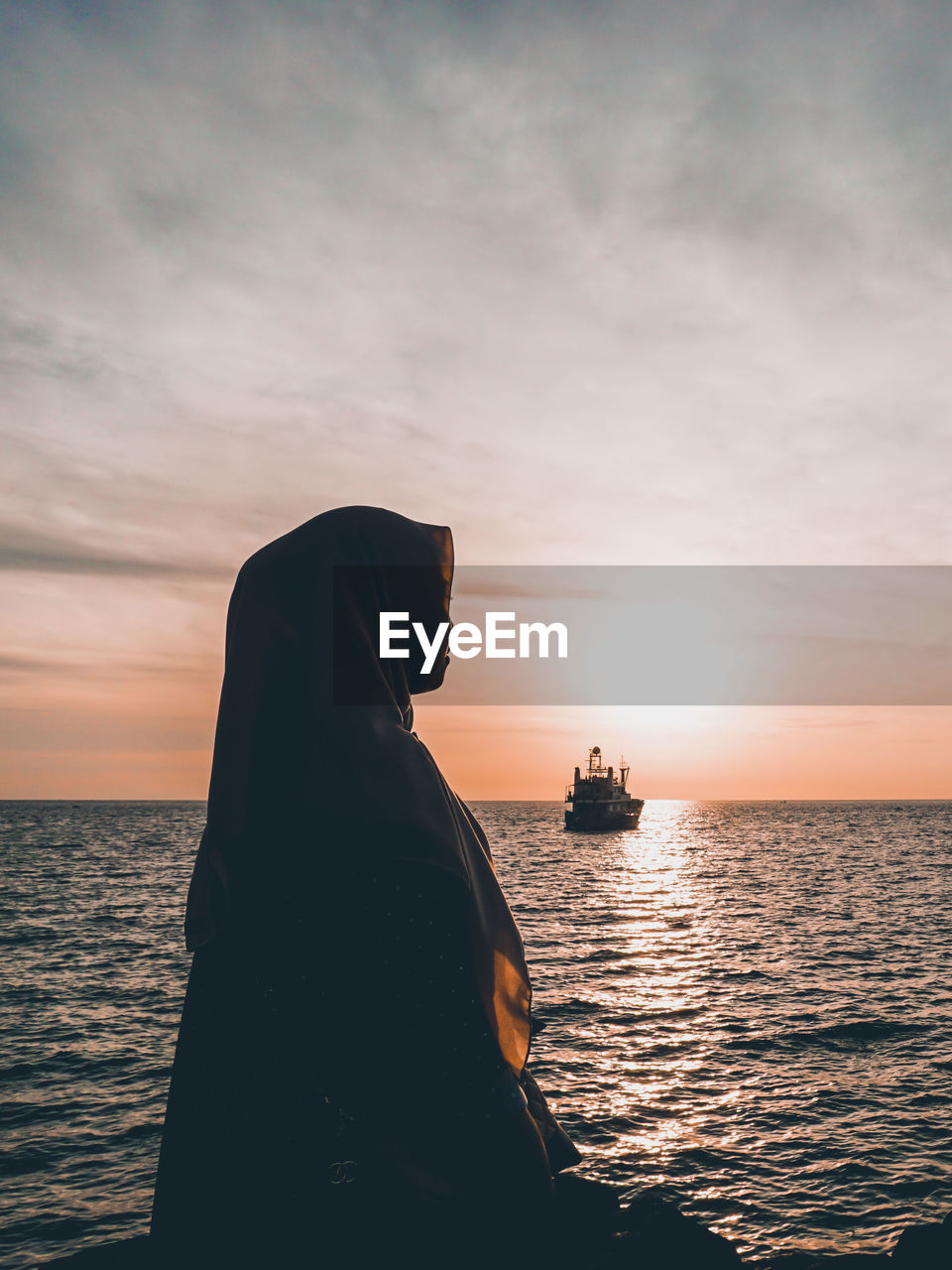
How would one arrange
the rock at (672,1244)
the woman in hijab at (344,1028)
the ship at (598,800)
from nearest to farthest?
the woman in hijab at (344,1028) → the rock at (672,1244) → the ship at (598,800)

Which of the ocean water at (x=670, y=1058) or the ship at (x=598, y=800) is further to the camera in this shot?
the ship at (x=598, y=800)

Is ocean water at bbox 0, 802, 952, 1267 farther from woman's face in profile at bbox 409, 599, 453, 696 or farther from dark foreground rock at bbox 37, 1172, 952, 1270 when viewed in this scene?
woman's face in profile at bbox 409, 599, 453, 696

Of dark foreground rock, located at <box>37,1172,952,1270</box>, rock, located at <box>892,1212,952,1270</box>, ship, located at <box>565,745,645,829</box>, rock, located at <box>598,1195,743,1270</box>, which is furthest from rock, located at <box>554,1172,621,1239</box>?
ship, located at <box>565,745,645,829</box>

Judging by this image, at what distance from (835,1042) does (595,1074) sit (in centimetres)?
513

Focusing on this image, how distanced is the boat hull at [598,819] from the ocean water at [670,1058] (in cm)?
4577

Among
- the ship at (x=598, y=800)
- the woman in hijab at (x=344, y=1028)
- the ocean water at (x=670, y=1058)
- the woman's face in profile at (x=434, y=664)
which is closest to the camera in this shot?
the woman in hijab at (x=344, y=1028)

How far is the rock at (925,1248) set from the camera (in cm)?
667

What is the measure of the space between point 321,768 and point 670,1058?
596 inches

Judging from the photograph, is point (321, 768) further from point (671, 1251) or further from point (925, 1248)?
point (925, 1248)

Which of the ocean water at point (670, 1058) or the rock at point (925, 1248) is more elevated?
the rock at point (925, 1248)

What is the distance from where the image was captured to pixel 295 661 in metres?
1.78

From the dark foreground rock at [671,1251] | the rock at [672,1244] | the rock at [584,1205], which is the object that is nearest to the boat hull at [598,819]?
the dark foreground rock at [671,1251]

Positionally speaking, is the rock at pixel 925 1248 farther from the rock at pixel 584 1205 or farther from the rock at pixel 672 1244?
the rock at pixel 584 1205

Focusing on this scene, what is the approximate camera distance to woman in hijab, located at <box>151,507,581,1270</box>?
1574 millimetres
